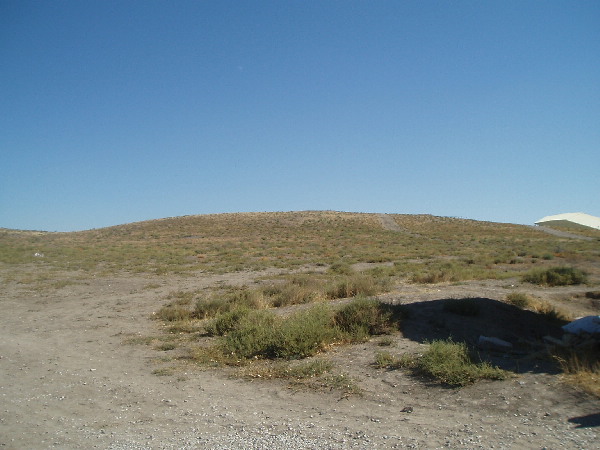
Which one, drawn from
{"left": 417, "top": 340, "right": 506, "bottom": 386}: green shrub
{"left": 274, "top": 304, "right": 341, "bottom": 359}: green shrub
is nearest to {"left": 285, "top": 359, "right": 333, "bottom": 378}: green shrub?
{"left": 274, "top": 304, "right": 341, "bottom": 359}: green shrub

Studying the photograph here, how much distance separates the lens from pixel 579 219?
2516 inches

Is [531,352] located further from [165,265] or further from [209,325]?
[165,265]

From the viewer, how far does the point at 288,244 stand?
166 feet

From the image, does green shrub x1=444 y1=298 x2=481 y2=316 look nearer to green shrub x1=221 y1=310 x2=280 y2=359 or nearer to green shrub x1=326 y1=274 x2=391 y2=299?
green shrub x1=326 y1=274 x2=391 y2=299

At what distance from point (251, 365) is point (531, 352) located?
538 centimetres

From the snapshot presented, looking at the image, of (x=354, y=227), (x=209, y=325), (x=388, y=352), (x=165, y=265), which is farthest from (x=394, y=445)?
(x=354, y=227)

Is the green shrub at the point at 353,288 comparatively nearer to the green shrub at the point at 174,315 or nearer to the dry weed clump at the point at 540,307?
the dry weed clump at the point at 540,307

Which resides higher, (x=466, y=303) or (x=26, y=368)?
(x=466, y=303)

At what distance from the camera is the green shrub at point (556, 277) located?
17766 mm

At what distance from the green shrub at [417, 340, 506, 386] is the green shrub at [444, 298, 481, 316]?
10.6ft

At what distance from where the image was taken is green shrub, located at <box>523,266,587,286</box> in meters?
17.8

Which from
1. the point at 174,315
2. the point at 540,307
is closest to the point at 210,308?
the point at 174,315

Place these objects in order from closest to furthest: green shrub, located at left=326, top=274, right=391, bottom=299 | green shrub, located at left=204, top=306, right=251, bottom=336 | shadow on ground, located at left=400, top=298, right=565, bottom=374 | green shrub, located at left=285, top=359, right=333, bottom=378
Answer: green shrub, located at left=285, top=359, right=333, bottom=378, shadow on ground, located at left=400, top=298, right=565, bottom=374, green shrub, located at left=204, top=306, right=251, bottom=336, green shrub, located at left=326, top=274, right=391, bottom=299

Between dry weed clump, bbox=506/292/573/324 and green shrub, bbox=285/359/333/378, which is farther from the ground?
dry weed clump, bbox=506/292/573/324
